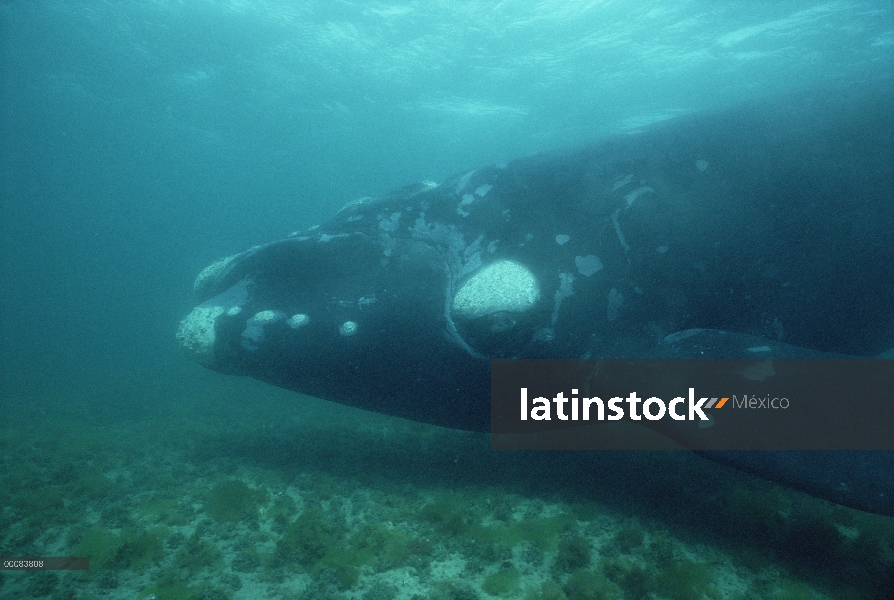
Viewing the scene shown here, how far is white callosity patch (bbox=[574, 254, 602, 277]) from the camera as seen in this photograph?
15.8 ft

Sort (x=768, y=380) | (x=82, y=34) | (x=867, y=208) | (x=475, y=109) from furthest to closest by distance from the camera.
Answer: (x=475, y=109) → (x=82, y=34) → (x=867, y=208) → (x=768, y=380)

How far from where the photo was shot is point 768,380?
12.7ft

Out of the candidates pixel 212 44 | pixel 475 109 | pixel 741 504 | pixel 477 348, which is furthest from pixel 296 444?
pixel 475 109

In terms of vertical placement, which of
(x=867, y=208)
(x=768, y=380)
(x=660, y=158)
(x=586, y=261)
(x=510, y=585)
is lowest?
(x=510, y=585)

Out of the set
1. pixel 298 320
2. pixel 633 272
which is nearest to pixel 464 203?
pixel 633 272

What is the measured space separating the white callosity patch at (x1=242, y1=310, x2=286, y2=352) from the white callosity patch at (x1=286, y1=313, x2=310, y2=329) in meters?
0.12

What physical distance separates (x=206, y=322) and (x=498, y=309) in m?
4.05

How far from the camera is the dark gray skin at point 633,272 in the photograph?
4.71 meters

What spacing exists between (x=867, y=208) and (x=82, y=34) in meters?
39.6

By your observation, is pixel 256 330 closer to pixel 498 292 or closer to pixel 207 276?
pixel 207 276

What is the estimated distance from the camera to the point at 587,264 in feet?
15.9

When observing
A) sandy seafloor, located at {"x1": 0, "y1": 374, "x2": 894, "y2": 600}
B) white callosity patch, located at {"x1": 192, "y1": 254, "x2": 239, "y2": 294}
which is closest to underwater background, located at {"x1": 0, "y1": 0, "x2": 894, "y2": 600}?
sandy seafloor, located at {"x1": 0, "y1": 374, "x2": 894, "y2": 600}

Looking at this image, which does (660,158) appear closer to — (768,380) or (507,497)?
(768,380)

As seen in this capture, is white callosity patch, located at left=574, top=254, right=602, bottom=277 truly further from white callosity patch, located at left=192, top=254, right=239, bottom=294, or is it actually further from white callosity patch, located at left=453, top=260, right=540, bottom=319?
white callosity patch, located at left=192, top=254, right=239, bottom=294
